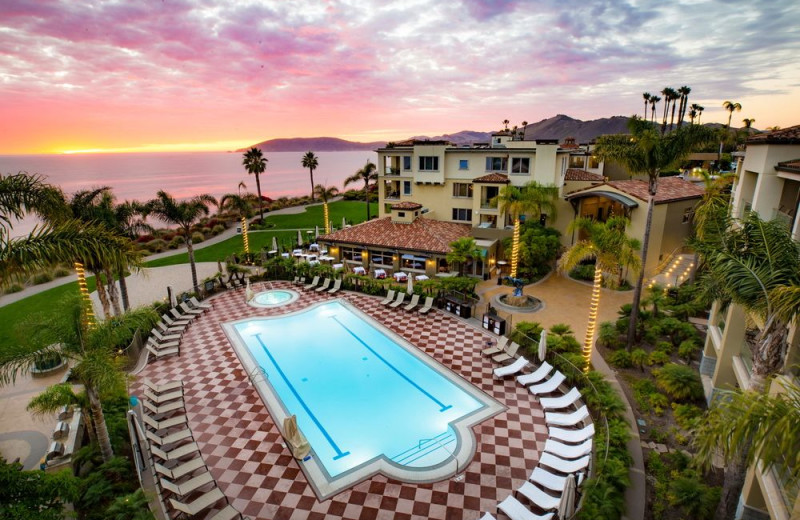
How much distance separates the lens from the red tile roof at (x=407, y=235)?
27.3 meters

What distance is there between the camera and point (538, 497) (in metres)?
9.55

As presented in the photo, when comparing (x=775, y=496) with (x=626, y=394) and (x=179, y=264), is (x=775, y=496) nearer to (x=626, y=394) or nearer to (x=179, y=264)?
(x=626, y=394)

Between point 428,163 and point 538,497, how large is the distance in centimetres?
2643

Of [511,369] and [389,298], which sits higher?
[511,369]

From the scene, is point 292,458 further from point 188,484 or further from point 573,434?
point 573,434

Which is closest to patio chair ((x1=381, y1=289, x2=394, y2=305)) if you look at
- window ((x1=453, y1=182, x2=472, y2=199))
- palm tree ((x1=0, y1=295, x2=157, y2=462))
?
window ((x1=453, y1=182, x2=472, y2=199))

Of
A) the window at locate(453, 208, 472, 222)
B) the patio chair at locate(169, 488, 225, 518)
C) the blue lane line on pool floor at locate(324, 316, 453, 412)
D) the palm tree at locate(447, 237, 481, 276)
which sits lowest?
the blue lane line on pool floor at locate(324, 316, 453, 412)

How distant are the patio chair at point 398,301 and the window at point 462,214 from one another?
1172 cm

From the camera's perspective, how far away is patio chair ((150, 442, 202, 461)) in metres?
10.7

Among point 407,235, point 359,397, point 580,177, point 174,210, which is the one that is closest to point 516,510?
point 359,397

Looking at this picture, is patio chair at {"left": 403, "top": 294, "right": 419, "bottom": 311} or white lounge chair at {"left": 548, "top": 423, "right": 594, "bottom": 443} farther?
patio chair at {"left": 403, "top": 294, "right": 419, "bottom": 311}

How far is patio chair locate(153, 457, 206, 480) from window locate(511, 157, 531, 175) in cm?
2626

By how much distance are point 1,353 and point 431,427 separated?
36.8 feet

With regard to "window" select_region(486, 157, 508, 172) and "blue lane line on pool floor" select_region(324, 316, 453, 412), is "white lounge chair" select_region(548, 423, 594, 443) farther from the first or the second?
"window" select_region(486, 157, 508, 172)
